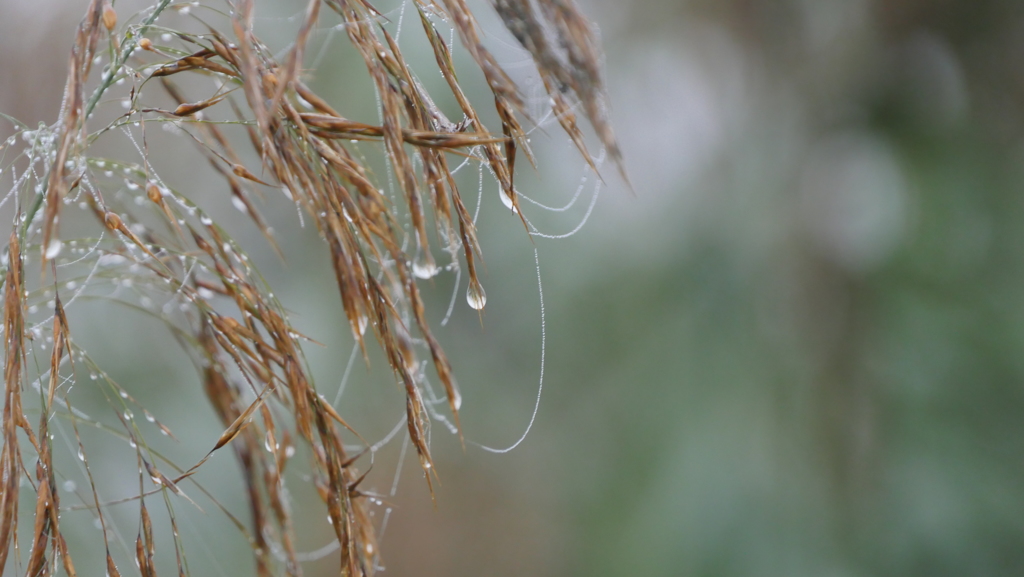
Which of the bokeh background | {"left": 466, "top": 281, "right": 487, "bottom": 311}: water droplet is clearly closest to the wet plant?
{"left": 466, "top": 281, "right": 487, "bottom": 311}: water droplet

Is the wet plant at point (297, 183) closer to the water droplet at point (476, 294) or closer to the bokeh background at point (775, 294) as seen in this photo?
the water droplet at point (476, 294)

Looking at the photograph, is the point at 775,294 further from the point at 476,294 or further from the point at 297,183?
the point at 297,183

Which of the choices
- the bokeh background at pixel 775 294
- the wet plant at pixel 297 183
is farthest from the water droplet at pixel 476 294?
the bokeh background at pixel 775 294

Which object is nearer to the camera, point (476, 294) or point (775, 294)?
point (476, 294)

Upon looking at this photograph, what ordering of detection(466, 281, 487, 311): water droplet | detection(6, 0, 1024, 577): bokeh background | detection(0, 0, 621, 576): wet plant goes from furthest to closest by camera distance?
detection(6, 0, 1024, 577): bokeh background
detection(466, 281, 487, 311): water droplet
detection(0, 0, 621, 576): wet plant

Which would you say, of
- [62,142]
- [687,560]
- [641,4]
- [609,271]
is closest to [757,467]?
[687,560]

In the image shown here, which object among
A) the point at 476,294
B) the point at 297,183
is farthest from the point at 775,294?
the point at 297,183

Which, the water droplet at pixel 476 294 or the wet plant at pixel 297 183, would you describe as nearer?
the wet plant at pixel 297 183

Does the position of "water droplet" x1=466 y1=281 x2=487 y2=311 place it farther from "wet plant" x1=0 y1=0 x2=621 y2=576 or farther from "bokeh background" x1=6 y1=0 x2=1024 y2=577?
"bokeh background" x1=6 y1=0 x2=1024 y2=577

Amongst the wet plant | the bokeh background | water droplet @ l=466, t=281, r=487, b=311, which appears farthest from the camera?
the bokeh background

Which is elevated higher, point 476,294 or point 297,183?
point 297,183
